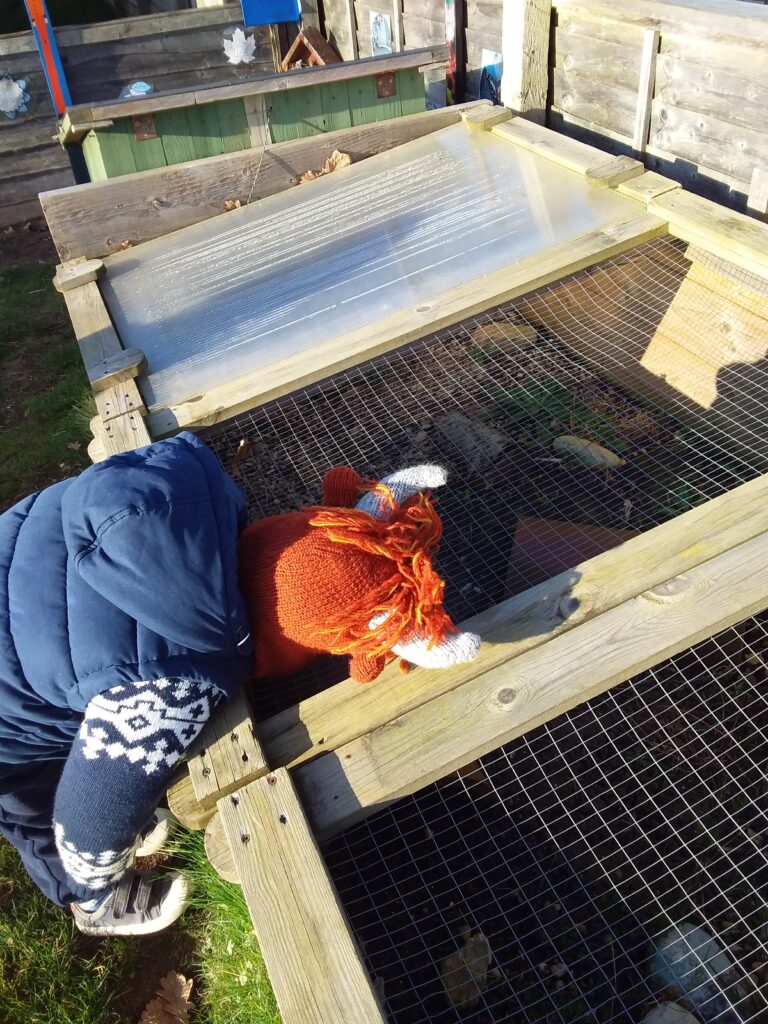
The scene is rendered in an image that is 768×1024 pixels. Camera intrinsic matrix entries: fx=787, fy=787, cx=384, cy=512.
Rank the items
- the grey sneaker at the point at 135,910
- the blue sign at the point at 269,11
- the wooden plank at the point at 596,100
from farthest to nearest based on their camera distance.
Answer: the blue sign at the point at 269,11 → the wooden plank at the point at 596,100 → the grey sneaker at the point at 135,910

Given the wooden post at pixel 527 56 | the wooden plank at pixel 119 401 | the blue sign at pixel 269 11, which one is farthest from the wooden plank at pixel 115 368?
the blue sign at pixel 269 11

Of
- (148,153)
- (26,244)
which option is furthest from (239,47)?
(148,153)

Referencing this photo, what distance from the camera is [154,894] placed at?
7.30 ft

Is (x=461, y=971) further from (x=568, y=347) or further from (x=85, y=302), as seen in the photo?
(x=85, y=302)

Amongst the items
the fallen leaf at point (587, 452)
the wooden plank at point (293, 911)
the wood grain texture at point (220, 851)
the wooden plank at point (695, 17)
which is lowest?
the fallen leaf at point (587, 452)

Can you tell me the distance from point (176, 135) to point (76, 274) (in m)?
1.02

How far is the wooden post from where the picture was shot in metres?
3.77

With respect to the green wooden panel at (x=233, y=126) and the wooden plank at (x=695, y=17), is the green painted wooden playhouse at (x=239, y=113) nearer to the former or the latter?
the green wooden panel at (x=233, y=126)

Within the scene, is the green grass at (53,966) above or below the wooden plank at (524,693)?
below

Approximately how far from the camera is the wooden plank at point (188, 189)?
359 centimetres

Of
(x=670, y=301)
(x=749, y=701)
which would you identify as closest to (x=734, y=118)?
(x=670, y=301)

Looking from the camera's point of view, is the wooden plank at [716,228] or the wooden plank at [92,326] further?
the wooden plank at [92,326]

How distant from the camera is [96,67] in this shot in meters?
6.43

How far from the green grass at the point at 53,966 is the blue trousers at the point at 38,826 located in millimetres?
359
